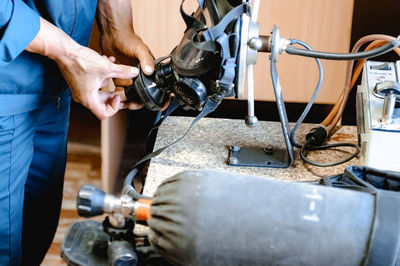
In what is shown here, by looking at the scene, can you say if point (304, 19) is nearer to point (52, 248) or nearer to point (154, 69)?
point (154, 69)

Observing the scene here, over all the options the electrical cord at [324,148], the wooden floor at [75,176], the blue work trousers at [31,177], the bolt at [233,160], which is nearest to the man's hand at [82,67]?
the blue work trousers at [31,177]

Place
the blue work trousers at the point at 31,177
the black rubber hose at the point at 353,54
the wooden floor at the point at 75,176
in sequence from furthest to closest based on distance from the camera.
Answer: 1. the wooden floor at the point at 75,176
2. the blue work trousers at the point at 31,177
3. the black rubber hose at the point at 353,54

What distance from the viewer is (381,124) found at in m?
0.88

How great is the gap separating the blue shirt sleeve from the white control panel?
0.64m

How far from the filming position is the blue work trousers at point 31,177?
3.31 ft

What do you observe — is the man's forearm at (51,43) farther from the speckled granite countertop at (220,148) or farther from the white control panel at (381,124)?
the white control panel at (381,124)

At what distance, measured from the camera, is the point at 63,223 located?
188 centimetres

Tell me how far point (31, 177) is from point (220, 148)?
473mm

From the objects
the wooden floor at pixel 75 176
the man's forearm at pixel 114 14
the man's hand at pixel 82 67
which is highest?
the man's forearm at pixel 114 14

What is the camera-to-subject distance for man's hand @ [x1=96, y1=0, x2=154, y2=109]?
1.18 m

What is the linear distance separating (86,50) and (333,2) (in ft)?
2.55

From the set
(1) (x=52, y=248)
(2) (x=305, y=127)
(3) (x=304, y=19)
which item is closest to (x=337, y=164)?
(2) (x=305, y=127)

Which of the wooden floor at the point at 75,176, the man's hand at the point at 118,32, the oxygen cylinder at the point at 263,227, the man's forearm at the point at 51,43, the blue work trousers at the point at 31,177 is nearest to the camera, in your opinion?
the oxygen cylinder at the point at 263,227

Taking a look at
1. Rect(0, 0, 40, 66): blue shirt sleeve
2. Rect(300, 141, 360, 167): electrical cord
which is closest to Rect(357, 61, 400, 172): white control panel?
Rect(300, 141, 360, 167): electrical cord
